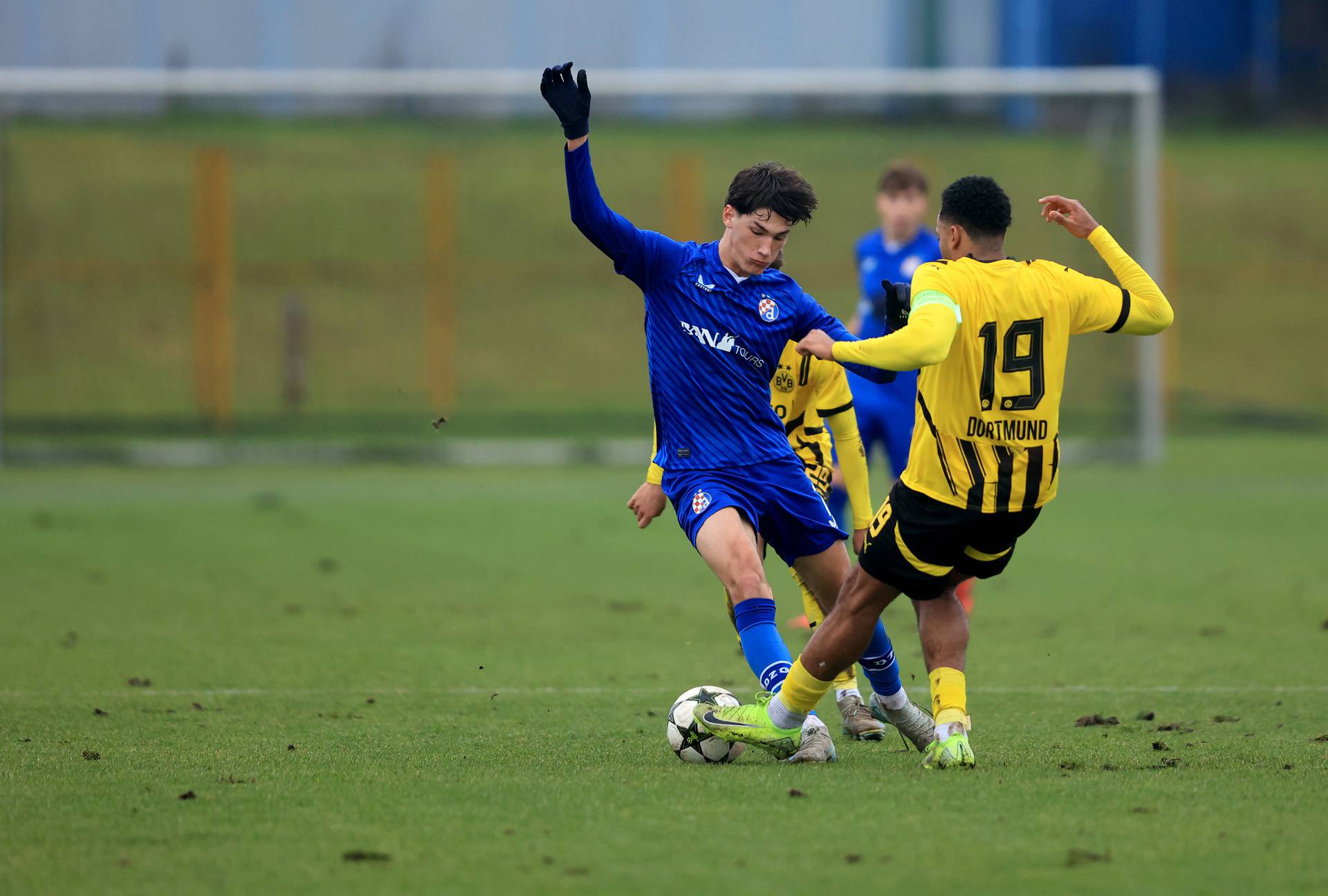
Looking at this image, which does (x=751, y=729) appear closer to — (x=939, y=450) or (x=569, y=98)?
(x=939, y=450)

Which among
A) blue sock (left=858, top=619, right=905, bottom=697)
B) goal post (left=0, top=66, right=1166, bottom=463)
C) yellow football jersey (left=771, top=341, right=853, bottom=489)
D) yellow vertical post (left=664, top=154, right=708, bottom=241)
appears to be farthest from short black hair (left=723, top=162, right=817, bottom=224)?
yellow vertical post (left=664, top=154, right=708, bottom=241)

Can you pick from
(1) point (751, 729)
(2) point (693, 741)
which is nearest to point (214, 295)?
(2) point (693, 741)

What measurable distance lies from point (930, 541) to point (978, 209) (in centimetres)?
103

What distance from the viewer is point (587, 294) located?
2212 cm

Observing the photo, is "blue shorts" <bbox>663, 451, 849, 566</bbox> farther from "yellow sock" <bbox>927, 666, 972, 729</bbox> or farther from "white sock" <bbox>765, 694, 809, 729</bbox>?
"yellow sock" <bbox>927, 666, 972, 729</bbox>

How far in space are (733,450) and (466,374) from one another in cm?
1474

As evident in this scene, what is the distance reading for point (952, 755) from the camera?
5223 millimetres

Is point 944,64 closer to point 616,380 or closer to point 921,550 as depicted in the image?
point 616,380

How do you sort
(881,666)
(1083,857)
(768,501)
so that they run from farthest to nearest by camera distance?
(881,666), (768,501), (1083,857)

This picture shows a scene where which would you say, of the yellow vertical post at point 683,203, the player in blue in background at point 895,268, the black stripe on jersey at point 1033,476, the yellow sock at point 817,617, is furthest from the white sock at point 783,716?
the yellow vertical post at point 683,203

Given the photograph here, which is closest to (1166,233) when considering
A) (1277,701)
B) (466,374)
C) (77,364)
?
(466,374)

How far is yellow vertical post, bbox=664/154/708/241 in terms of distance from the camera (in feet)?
66.4

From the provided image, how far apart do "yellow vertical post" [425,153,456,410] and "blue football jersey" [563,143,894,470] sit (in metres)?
14.1

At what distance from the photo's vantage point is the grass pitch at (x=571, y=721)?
4137 mm
